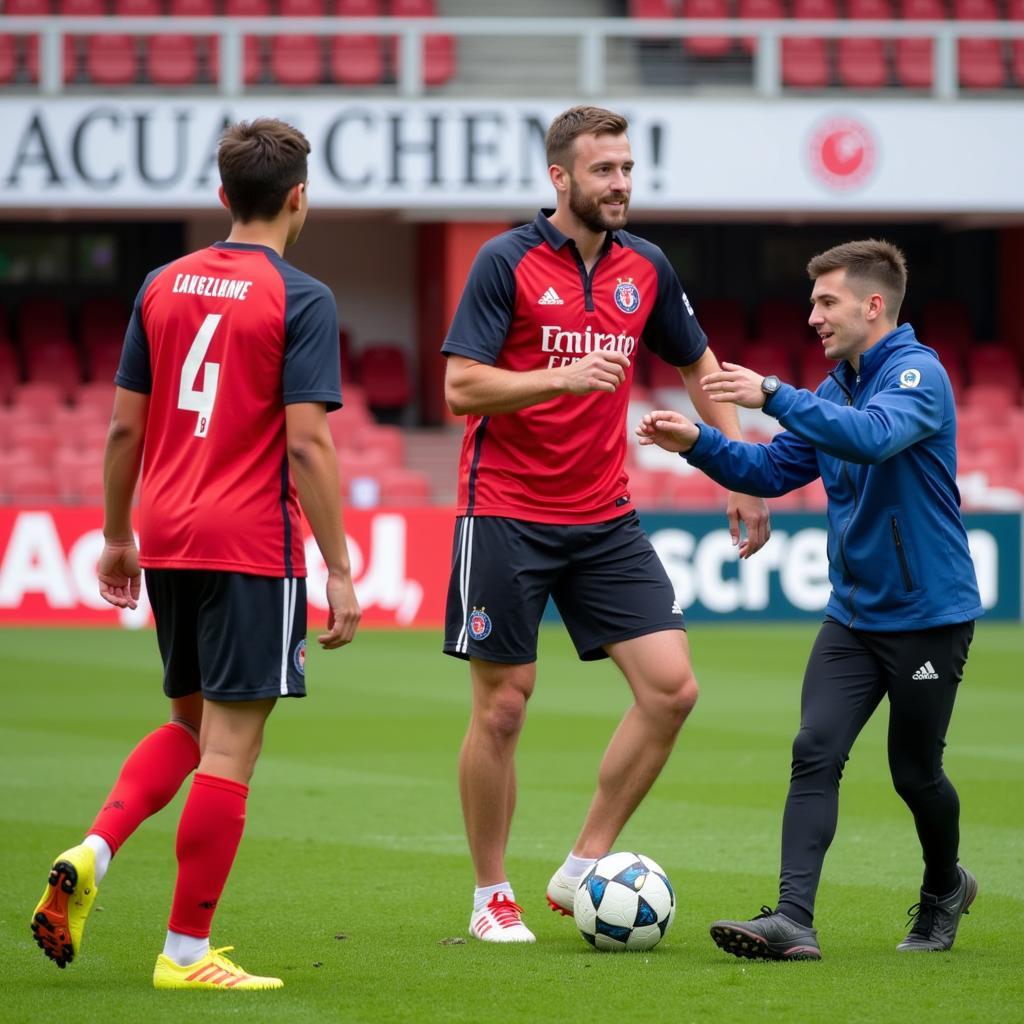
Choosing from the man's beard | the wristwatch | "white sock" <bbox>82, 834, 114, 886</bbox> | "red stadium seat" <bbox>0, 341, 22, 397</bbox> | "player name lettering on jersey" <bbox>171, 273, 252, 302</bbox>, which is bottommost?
"white sock" <bbox>82, 834, 114, 886</bbox>

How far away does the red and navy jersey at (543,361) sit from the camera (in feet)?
18.2

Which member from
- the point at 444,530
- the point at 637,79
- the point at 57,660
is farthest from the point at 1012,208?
the point at 57,660

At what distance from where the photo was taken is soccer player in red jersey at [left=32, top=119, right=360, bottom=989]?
4746 millimetres

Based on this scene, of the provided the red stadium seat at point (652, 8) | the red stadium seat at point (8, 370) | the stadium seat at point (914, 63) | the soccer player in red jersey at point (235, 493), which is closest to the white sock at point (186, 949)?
the soccer player in red jersey at point (235, 493)

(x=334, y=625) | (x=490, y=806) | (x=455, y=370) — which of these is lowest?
(x=490, y=806)

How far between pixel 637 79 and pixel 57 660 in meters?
11.9

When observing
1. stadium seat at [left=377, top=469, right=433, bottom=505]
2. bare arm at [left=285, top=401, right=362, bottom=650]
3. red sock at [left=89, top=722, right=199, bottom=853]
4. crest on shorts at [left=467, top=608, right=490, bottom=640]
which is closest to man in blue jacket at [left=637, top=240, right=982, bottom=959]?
crest on shorts at [left=467, top=608, right=490, bottom=640]

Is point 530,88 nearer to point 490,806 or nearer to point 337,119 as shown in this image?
point 337,119

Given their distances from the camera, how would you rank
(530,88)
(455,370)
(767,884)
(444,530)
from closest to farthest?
(455,370) < (767,884) < (444,530) < (530,88)

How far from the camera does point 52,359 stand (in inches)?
862

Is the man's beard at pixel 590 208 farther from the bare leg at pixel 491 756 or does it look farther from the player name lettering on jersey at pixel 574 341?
the bare leg at pixel 491 756

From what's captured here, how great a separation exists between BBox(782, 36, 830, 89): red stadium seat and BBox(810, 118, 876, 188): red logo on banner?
182cm

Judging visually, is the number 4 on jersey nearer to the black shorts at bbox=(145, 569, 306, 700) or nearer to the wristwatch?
the black shorts at bbox=(145, 569, 306, 700)

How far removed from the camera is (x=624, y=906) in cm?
536
